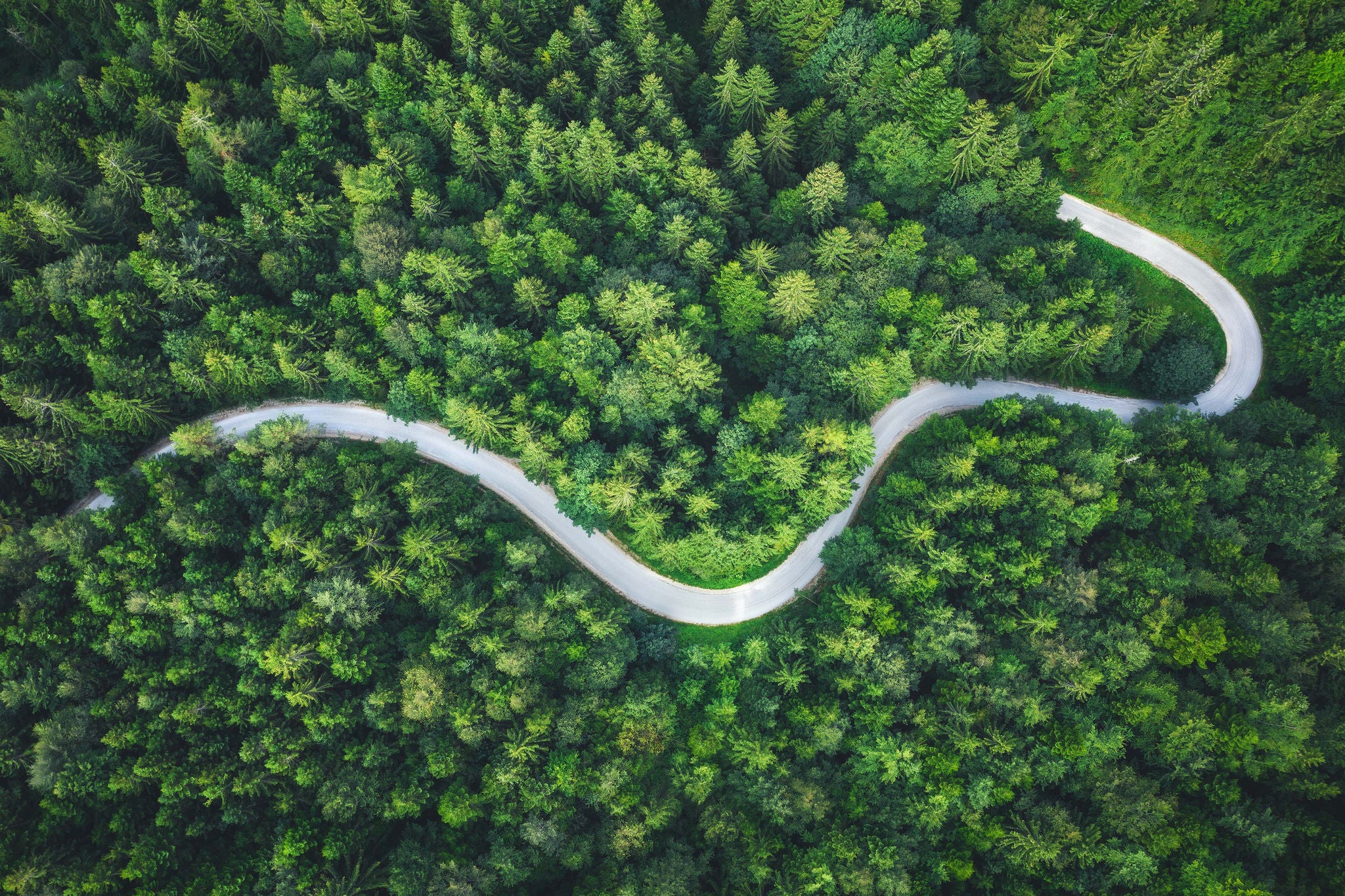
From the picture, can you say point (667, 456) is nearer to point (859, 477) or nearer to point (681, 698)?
point (859, 477)

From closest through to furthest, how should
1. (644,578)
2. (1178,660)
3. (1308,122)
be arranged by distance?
(1178,660) < (1308,122) < (644,578)

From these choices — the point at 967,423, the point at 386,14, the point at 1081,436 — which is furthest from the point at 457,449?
the point at 1081,436

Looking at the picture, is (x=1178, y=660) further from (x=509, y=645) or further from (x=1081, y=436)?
(x=509, y=645)

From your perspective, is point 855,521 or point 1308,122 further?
point 855,521

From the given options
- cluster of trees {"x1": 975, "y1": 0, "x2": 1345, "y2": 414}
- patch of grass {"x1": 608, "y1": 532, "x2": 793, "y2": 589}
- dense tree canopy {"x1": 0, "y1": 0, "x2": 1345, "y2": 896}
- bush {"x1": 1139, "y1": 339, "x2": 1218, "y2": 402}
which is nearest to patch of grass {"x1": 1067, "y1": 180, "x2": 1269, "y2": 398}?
cluster of trees {"x1": 975, "y1": 0, "x2": 1345, "y2": 414}

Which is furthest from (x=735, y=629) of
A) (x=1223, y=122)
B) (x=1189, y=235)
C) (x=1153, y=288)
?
(x=1223, y=122)

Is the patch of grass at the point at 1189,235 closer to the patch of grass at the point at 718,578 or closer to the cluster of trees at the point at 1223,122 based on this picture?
the cluster of trees at the point at 1223,122

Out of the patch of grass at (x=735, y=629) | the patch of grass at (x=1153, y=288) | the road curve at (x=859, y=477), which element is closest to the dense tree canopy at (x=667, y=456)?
the patch of grass at (x=1153, y=288)
